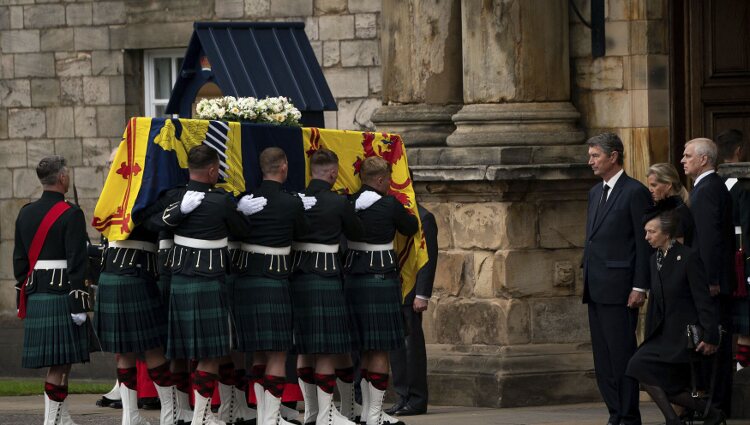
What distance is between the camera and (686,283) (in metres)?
11.2

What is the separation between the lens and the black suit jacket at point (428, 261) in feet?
43.6

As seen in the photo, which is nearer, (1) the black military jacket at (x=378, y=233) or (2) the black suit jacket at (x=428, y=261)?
(1) the black military jacket at (x=378, y=233)

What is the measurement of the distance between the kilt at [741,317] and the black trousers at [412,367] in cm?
219

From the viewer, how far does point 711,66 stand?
1462 centimetres

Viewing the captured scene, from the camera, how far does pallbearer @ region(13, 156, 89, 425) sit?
1209 centimetres

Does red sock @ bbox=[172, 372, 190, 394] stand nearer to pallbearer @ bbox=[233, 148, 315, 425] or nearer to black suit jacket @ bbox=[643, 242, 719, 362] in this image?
pallbearer @ bbox=[233, 148, 315, 425]

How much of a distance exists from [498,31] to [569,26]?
65cm

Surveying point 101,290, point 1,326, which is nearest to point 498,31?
point 101,290

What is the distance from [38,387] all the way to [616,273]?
674 centimetres

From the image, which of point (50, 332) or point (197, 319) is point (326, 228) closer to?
point (197, 319)

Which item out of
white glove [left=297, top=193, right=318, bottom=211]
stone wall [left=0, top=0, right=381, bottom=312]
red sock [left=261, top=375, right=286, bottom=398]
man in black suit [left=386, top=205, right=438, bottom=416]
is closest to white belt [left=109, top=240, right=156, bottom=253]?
white glove [left=297, top=193, right=318, bottom=211]

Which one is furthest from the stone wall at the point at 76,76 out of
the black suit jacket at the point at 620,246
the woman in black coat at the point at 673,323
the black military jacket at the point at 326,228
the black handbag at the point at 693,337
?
the black handbag at the point at 693,337

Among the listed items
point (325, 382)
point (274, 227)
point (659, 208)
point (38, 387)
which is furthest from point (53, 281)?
point (38, 387)

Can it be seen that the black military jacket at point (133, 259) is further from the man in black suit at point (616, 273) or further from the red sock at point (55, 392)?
the man in black suit at point (616, 273)
